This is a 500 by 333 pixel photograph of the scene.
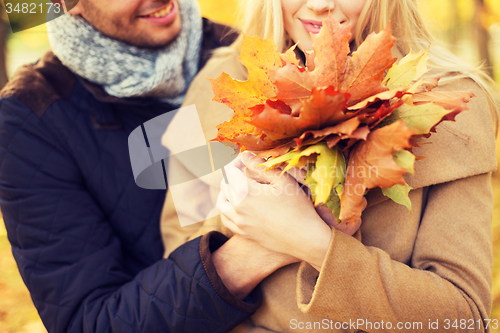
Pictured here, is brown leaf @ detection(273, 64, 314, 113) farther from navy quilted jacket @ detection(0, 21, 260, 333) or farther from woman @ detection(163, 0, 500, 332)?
navy quilted jacket @ detection(0, 21, 260, 333)

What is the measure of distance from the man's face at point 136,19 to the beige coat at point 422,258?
3.29ft

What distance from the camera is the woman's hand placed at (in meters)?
0.86

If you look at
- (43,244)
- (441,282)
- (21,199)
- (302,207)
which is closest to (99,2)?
Result: (21,199)

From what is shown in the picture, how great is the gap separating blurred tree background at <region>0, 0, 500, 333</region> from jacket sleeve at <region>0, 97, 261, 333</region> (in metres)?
0.72

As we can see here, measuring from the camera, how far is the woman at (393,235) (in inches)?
32.8

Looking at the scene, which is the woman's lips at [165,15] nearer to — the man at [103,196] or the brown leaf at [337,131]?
the man at [103,196]

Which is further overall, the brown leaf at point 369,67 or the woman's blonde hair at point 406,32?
the woman's blonde hair at point 406,32

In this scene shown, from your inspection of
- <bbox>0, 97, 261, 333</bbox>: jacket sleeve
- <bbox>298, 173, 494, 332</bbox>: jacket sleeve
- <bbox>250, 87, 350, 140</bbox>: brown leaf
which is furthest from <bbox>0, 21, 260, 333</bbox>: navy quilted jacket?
<bbox>250, 87, 350, 140</bbox>: brown leaf

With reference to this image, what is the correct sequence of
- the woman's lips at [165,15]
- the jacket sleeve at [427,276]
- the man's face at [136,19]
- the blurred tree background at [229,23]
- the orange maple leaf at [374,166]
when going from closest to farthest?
the orange maple leaf at [374,166], the jacket sleeve at [427,276], the man's face at [136,19], the woman's lips at [165,15], the blurred tree background at [229,23]

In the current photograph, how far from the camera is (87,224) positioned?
118 centimetres

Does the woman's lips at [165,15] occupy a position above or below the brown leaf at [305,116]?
above

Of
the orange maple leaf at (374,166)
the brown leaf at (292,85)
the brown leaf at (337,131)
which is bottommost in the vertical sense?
the orange maple leaf at (374,166)

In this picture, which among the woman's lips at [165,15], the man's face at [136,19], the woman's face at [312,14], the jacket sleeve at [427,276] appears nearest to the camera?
the jacket sleeve at [427,276]

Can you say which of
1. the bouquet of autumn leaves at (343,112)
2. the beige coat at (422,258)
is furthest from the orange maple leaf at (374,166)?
the beige coat at (422,258)
